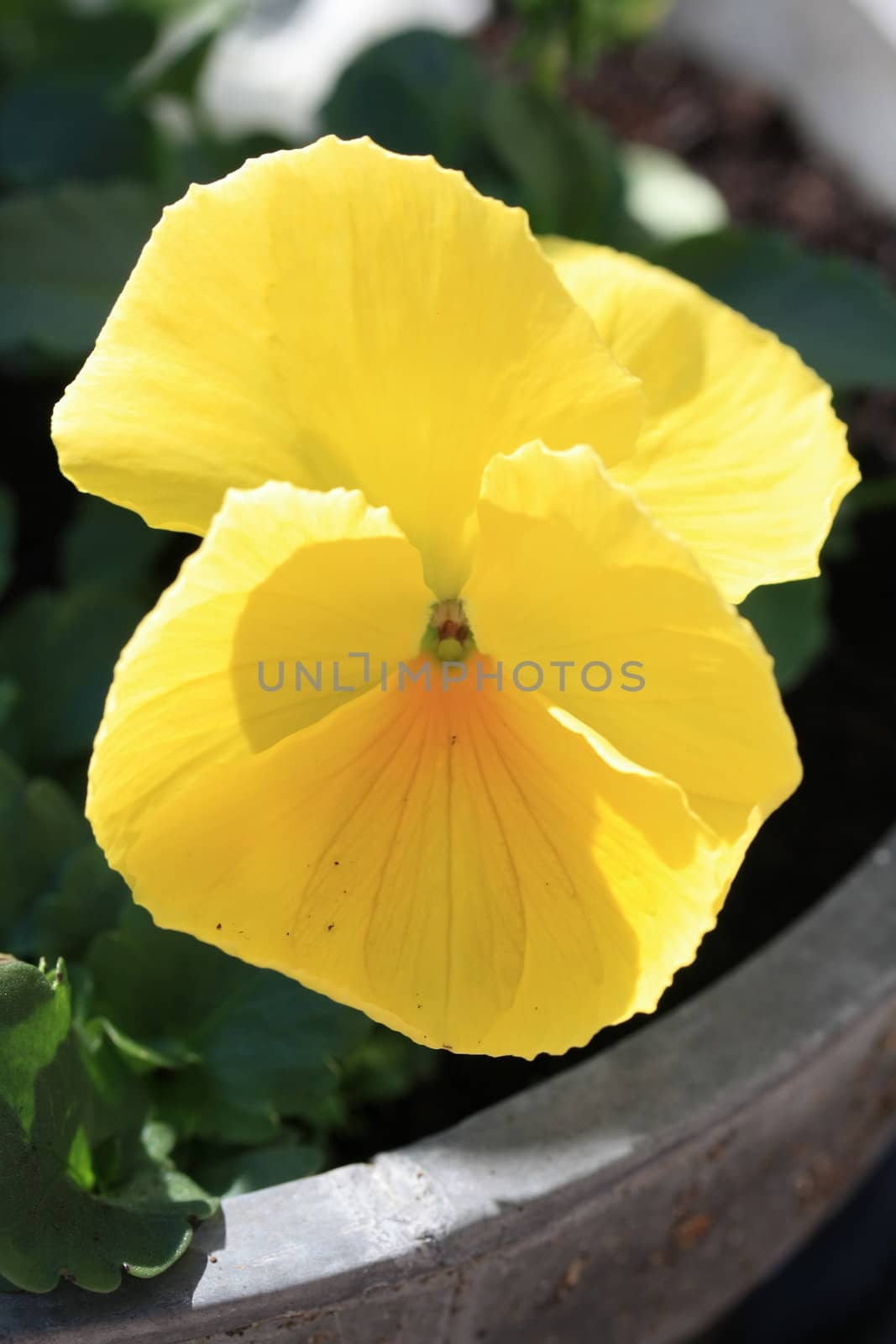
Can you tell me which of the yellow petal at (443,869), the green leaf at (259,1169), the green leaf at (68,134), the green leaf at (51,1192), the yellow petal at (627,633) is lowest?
the green leaf at (259,1169)

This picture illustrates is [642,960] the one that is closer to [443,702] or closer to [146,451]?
[443,702]

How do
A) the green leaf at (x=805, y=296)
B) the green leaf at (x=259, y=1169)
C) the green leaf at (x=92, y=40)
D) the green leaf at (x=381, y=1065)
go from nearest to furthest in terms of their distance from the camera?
the green leaf at (x=259, y=1169) → the green leaf at (x=381, y=1065) → the green leaf at (x=805, y=296) → the green leaf at (x=92, y=40)

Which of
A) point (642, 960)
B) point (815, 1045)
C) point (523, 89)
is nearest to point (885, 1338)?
point (815, 1045)

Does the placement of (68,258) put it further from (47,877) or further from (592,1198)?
(592,1198)

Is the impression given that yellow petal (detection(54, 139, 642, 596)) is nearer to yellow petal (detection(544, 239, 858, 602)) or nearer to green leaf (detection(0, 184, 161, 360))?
yellow petal (detection(544, 239, 858, 602))

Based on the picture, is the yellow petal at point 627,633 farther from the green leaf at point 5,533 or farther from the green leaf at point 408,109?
the green leaf at point 408,109

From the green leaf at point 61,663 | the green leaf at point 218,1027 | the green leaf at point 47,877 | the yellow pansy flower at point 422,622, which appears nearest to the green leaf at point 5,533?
the green leaf at point 61,663
